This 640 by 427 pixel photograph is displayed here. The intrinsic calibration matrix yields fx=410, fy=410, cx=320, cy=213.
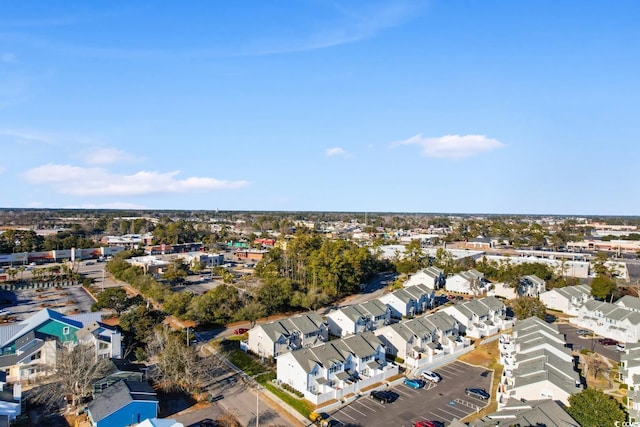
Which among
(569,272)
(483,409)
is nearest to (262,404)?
(483,409)

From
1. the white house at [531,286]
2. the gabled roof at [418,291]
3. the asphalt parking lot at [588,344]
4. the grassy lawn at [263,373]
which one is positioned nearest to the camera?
the grassy lawn at [263,373]

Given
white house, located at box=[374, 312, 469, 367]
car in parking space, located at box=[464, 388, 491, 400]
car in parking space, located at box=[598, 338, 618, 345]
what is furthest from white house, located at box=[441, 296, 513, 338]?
car in parking space, located at box=[464, 388, 491, 400]

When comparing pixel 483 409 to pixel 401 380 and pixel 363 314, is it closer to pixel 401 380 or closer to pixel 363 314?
pixel 401 380

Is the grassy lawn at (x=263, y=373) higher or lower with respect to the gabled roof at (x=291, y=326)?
lower

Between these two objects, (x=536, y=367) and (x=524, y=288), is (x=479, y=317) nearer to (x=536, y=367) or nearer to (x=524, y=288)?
(x=536, y=367)

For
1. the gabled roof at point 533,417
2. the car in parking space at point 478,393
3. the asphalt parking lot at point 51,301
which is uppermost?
the gabled roof at point 533,417

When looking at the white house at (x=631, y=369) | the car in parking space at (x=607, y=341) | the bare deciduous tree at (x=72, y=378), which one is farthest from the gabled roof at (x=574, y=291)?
the bare deciduous tree at (x=72, y=378)

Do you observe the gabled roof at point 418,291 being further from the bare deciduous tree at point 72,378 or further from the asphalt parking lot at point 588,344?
the bare deciduous tree at point 72,378
